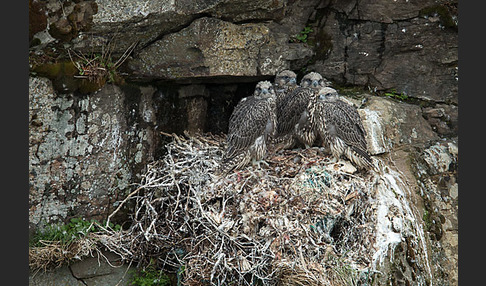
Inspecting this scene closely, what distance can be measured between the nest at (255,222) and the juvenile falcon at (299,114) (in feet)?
0.60

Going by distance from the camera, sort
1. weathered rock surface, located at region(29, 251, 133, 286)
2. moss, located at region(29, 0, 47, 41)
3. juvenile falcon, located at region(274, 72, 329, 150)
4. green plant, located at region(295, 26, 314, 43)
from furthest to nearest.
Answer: green plant, located at region(295, 26, 314, 43) → juvenile falcon, located at region(274, 72, 329, 150) → weathered rock surface, located at region(29, 251, 133, 286) → moss, located at region(29, 0, 47, 41)

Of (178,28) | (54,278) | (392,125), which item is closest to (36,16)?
(178,28)

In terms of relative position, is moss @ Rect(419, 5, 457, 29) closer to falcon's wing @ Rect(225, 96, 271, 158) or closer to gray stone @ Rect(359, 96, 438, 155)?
gray stone @ Rect(359, 96, 438, 155)

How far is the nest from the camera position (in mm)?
6762

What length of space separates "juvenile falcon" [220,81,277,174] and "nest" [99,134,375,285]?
5.9 inches

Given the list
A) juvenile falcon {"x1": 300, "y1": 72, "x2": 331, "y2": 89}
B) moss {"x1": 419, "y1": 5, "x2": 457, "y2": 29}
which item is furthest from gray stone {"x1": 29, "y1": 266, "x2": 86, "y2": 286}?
moss {"x1": 419, "y1": 5, "x2": 457, "y2": 29}

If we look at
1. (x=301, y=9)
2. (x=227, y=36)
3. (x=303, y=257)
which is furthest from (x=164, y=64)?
(x=303, y=257)

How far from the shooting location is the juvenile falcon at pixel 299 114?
7.88 meters

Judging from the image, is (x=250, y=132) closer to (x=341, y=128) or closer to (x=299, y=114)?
(x=299, y=114)

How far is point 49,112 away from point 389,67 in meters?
4.32

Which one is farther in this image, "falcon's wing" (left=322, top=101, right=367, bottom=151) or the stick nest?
"falcon's wing" (left=322, top=101, right=367, bottom=151)

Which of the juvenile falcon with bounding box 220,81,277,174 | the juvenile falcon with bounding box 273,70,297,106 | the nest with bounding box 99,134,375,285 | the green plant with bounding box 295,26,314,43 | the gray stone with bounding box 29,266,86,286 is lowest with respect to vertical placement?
the gray stone with bounding box 29,266,86,286

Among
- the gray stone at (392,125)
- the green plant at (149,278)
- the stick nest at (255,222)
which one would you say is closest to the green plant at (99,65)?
the stick nest at (255,222)

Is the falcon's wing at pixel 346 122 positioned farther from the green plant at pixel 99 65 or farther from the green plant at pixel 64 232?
the green plant at pixel 64 232
